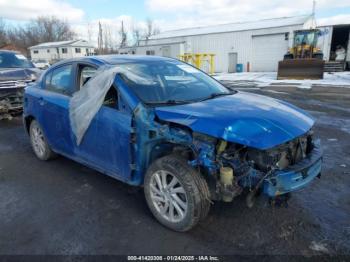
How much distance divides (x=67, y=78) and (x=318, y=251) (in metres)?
3.64

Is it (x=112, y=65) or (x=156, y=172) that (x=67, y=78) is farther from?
(x=156, y=172)

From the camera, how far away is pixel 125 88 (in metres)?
3.10

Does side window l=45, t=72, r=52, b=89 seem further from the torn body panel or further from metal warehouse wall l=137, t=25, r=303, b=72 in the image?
metal warehouse wall l=137, t=25, r=303, b=72

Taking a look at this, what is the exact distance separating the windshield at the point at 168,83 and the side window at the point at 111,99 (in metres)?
0.18

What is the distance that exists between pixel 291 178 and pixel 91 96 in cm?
239

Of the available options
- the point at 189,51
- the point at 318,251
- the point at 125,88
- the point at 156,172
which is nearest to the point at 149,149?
the point at 156,172

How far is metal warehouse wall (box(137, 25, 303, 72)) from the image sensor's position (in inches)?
1133

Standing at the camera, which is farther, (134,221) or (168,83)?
(168,83)

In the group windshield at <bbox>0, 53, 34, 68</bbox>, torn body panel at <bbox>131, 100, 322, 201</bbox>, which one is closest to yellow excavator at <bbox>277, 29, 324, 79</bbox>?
windshield at <bbox>0, 53, 34, 68</bbox>

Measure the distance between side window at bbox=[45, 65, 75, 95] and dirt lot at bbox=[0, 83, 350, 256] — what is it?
1249 mm

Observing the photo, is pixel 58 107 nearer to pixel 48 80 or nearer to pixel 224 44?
pixel 48 80

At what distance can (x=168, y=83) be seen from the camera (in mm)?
3541

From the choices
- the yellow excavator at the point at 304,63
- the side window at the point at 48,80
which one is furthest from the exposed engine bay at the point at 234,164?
the yellow excavator at the point at 304,63

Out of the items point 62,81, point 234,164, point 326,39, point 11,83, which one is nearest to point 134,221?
point 234,164
